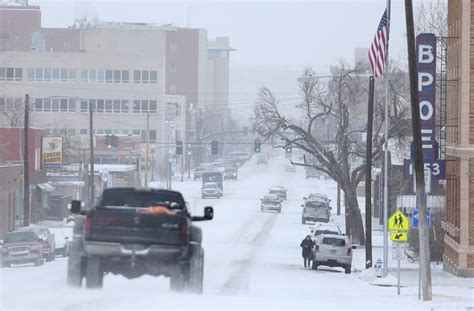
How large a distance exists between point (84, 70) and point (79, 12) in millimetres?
75629

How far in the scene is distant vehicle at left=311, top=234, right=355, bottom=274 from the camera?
47.3 metres

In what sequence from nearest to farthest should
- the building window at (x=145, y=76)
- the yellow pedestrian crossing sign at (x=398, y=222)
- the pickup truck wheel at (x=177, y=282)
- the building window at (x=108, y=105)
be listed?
the pickup truck wheel at (x=177, y=282), the yellow pedestrian crossing sign at (x=398, y=222), the building window at (x=145, y=76), the building window at (x=108, y=105)

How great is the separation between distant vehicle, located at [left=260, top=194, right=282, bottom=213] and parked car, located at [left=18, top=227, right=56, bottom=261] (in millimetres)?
36630

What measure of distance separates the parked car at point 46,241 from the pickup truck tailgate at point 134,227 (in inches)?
1129

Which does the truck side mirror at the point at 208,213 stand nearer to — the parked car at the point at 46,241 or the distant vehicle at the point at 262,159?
the parked car at the point at 46,241

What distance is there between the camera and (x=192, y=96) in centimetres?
18800

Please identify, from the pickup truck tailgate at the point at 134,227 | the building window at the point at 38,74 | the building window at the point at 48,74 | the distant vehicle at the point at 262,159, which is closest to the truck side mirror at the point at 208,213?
the pickup truck tailgate at the point at 134,227

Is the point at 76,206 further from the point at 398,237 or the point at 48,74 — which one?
the point at 48,74

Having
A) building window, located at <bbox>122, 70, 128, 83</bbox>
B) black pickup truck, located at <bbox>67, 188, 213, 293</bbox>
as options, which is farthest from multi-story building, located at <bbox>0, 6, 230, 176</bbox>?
black pickup truck, located at <bbox>67, 188, 213, 293</bbox>

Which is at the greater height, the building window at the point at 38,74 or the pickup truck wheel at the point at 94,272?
the building window at the point at 38,74

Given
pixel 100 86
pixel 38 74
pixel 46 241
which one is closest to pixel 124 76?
pixel 100 86

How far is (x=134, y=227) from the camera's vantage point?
706 inches

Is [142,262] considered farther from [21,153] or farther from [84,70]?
[84,70]

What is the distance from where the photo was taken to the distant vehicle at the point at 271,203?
83188mm
